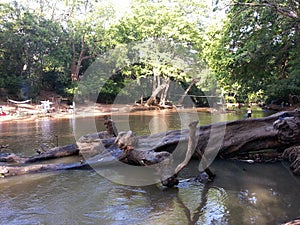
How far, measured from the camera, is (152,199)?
5344mm

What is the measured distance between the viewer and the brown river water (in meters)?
4.57

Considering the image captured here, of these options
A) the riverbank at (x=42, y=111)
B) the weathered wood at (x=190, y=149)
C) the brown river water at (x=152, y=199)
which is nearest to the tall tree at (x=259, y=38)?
the brown river water at (x=152, y=199)

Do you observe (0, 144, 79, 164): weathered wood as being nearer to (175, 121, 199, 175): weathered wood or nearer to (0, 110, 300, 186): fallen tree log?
(0, 110, 300, 186): fallen tree log

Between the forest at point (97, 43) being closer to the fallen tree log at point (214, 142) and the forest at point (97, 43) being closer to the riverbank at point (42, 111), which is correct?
the riverbank at point (42, 111)

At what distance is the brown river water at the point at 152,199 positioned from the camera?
4.57 m

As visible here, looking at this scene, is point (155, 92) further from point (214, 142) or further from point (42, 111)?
point (214, 142)

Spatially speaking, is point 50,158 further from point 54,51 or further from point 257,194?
point 54,51

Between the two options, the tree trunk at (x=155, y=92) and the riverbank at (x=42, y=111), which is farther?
the tree trunk at (x=155, y=92)

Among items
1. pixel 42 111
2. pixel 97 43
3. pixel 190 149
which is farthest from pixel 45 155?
pixel 97 43

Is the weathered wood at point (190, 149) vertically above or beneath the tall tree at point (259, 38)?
beneath

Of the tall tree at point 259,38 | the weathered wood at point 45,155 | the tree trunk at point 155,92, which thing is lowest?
the weathered wood at point 45,155

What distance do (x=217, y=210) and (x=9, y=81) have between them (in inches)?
1061

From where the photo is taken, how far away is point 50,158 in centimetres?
841

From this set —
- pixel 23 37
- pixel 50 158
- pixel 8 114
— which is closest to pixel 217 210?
A: pixel 50 158
